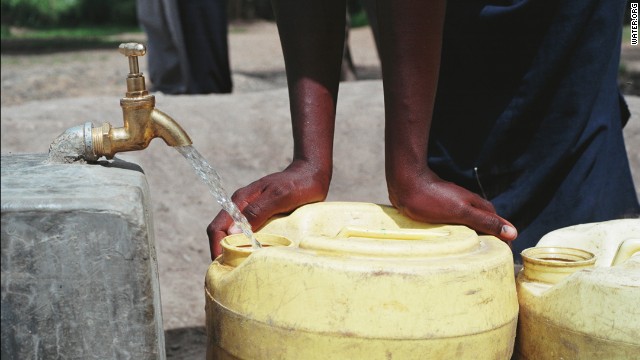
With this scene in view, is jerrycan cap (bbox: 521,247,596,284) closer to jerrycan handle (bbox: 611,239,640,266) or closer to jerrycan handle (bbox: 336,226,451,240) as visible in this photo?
jerrycan handle (bbox: 611,239,640,266)

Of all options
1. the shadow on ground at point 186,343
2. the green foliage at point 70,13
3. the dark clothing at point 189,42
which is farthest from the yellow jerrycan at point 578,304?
the green foliage at point 70,13

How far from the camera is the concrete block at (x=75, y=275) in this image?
114cm

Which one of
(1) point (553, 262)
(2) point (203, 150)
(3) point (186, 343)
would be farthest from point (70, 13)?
(1) point (553, 262)

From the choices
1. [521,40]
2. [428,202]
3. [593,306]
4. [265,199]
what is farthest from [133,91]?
[521,40]

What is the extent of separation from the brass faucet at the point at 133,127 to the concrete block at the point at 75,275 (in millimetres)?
219

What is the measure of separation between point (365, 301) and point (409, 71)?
48 cm

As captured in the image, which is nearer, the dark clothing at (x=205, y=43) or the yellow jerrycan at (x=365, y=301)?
the yellow jerrycan at (x=365, y=301)

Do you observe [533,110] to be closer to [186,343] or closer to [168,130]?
[168,130]

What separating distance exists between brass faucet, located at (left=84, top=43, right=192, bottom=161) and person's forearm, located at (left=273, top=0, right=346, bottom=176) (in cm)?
27

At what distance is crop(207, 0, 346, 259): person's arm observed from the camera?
5.30ft

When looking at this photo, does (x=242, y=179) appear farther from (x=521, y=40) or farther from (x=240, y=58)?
(x=240, y=58)

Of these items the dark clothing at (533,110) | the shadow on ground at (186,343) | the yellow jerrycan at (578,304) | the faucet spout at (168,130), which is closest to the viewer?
the yellow jerrycan at (578,304)

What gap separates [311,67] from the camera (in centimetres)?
167

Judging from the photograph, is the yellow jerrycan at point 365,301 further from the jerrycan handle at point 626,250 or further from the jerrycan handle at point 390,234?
the jerrycan handle at point 626,250
